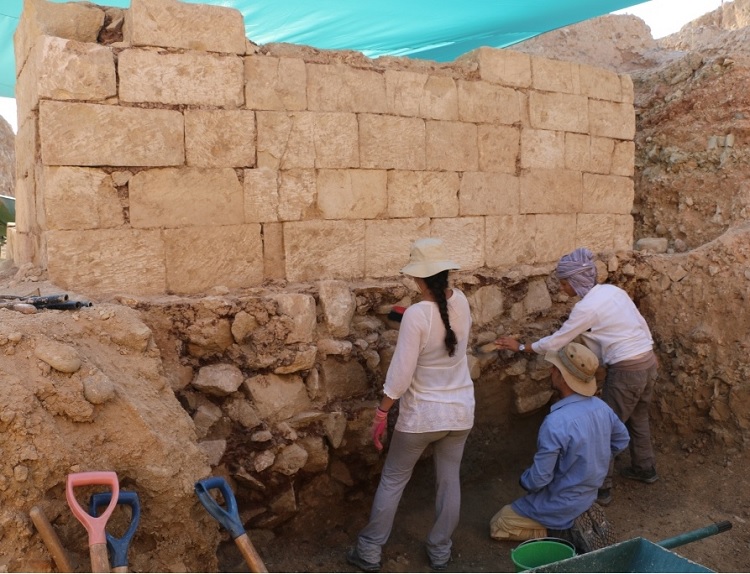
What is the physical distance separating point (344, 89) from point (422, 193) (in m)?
1.03

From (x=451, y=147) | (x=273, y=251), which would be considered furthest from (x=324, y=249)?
(x=451, y=147)

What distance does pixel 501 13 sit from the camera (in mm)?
6207

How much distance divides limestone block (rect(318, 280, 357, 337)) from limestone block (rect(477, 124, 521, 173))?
5.88 feet

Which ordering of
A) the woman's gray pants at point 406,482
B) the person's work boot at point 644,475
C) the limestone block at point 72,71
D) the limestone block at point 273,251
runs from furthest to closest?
1. the person's work boot at point 644,475
2. the limestone block at point 273,251
3. the woman's gray pants at point 406,482
4. the limestone block at point 72,71

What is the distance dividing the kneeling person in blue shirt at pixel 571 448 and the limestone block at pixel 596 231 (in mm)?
2171

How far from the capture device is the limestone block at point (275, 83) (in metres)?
4.54

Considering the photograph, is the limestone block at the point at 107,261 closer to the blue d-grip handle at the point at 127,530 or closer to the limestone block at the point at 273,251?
the limestone block at the point at 273,251

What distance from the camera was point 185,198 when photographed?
4.38m

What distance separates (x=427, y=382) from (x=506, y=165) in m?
2.50

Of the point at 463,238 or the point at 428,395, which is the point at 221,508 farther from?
the point at 463,238

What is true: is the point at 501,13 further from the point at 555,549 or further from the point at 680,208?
the point at 555,549

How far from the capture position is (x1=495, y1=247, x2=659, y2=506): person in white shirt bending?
16.8 feet

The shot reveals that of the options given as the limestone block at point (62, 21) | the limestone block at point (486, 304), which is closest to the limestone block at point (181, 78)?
the limestone block at point (62, 21)

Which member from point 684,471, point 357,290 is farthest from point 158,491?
point 684,471
